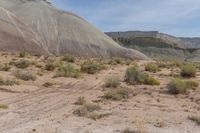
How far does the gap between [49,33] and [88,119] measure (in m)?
68.5

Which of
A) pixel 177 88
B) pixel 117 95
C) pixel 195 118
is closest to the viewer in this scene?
pixel 195 118

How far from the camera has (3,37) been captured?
70.3 meters

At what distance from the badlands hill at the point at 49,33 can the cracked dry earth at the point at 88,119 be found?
45.6 m

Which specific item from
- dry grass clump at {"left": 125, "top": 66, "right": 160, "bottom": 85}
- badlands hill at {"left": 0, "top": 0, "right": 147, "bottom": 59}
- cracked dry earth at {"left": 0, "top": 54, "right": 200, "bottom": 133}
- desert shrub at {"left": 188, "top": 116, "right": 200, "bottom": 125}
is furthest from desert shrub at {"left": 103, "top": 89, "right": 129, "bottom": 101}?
badlands hill at {"left": 0, "top": 0, "right": 147, "bottom": 59}

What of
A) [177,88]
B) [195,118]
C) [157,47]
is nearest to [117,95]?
[177,88]

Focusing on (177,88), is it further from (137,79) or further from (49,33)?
(49,33)

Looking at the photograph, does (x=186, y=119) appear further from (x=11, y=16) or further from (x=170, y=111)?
(x=11, y=16)

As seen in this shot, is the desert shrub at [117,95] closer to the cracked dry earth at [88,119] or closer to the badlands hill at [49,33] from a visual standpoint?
the cracked dry earth at [88,119]

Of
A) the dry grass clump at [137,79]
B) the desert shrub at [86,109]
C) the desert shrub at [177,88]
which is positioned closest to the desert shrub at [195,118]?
the desert shrub at [86,109]

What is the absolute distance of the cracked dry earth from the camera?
1372 centimetres

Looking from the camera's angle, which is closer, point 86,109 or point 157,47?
point 86,109

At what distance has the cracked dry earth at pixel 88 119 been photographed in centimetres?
1372

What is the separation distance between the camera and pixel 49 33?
82312 millimetres

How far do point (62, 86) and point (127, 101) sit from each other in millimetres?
6445
